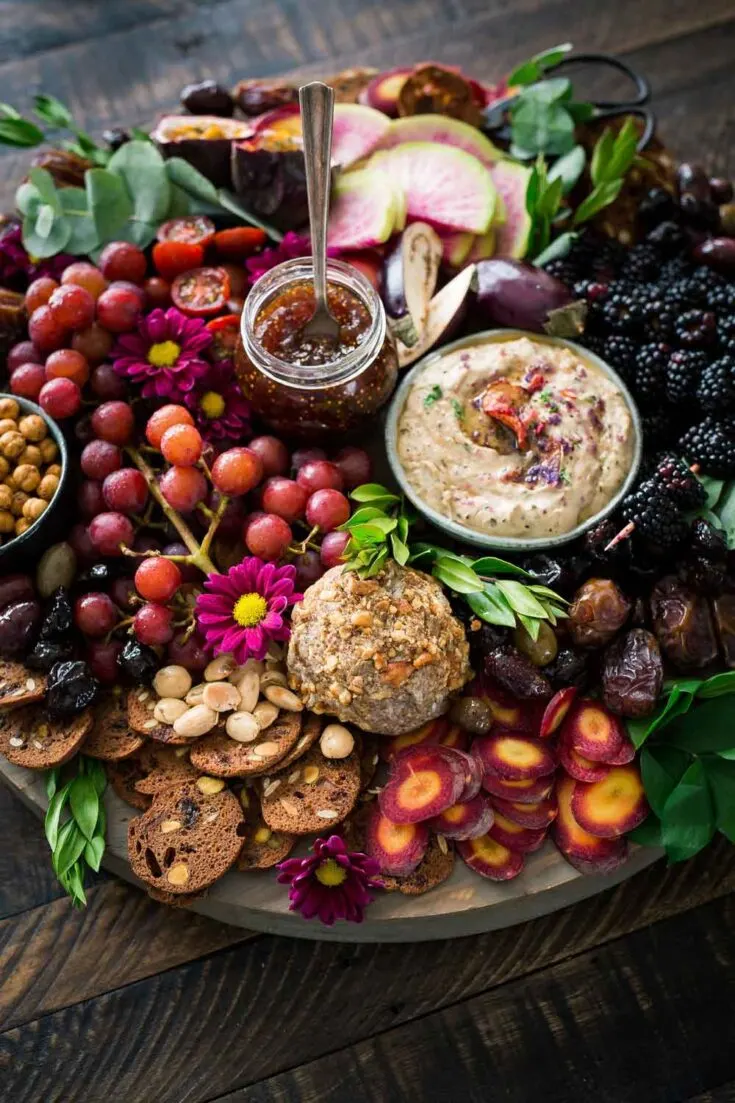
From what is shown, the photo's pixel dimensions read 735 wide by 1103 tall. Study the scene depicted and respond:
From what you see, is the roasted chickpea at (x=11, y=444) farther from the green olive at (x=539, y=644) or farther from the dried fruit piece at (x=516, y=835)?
the dried fruit piece at (x=516, y=835)

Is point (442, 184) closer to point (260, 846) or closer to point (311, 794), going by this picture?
point (311, 794)

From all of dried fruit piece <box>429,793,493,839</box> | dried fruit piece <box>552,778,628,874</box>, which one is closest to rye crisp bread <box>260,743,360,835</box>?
dried fruit piece <box>429,793,493,839</box>

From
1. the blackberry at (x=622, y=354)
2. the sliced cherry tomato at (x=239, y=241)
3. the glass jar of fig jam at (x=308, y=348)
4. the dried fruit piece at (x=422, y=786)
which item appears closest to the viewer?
Answer: the dried fruit piece at (x=422, y=786)

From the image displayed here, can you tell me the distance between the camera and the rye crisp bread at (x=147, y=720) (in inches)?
70.6

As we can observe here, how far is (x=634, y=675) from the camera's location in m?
1.77

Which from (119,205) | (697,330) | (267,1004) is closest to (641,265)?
(697,330)

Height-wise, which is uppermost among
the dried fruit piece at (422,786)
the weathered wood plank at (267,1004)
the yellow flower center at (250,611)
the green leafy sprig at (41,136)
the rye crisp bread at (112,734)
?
the green leafy sprig at (41,136)

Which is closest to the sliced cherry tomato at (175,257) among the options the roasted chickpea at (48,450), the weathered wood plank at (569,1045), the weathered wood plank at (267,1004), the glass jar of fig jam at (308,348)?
the glass jar of fig jam at (308,348)

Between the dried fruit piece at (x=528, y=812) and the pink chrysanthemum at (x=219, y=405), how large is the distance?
88 centimetres

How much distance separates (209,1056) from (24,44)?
261 cm

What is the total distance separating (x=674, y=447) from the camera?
6.69ft

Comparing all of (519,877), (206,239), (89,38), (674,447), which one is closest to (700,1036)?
(519,877)

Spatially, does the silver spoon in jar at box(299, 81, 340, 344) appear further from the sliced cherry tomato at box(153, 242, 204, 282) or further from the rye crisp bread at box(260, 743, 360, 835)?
the rye crisp bread at box(260, 743, 360, 835)

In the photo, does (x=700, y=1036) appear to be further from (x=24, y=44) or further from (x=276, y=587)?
(x=24, y=44)
